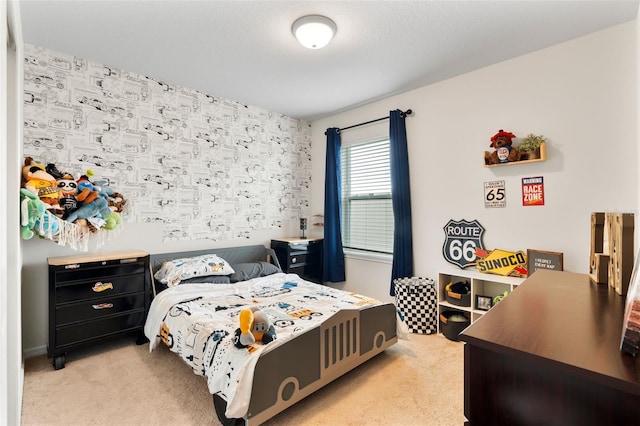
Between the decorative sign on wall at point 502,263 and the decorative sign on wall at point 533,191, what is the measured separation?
45 cm

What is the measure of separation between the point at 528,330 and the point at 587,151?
2486 mm

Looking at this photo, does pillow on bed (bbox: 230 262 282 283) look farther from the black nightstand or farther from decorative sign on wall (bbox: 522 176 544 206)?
decorative sign on wall (bbox: 522 176 544 206)

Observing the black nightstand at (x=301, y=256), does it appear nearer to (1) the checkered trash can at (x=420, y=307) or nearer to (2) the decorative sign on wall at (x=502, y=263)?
(1) the checkered trash can at (x=420, y=307)

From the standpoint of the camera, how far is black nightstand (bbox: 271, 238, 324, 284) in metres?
4.05

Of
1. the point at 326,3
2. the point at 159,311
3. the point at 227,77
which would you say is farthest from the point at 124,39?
the point at 159,311

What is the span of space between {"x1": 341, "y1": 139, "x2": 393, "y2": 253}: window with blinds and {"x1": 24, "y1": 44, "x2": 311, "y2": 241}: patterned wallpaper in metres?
0.79

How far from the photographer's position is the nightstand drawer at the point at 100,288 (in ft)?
8.17

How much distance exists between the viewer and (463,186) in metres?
3.18

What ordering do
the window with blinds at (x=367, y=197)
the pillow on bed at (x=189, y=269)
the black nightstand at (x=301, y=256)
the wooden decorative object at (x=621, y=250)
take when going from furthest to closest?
the black nightstand at (x=301, y=256), the window with blinds at (x=367, y=197), the pillow on bed at (x=189, y=269), the wooden decorative object at (x=621, y=250)

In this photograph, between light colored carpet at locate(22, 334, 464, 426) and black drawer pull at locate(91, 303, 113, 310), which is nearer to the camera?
light colored carpet at locate(22, 334, 464, 426)

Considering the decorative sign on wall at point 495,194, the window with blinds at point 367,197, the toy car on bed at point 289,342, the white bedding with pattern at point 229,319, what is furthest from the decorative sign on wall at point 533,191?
the white bedding with pattern at point 229,319

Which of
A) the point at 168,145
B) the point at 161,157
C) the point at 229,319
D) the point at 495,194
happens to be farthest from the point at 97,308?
the point at 495,194

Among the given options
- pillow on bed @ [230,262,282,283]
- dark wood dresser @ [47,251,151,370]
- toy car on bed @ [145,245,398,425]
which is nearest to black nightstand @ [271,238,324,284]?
pillow on bed @ [230,262,282,283]

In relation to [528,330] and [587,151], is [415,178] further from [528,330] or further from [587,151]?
[528,330]
